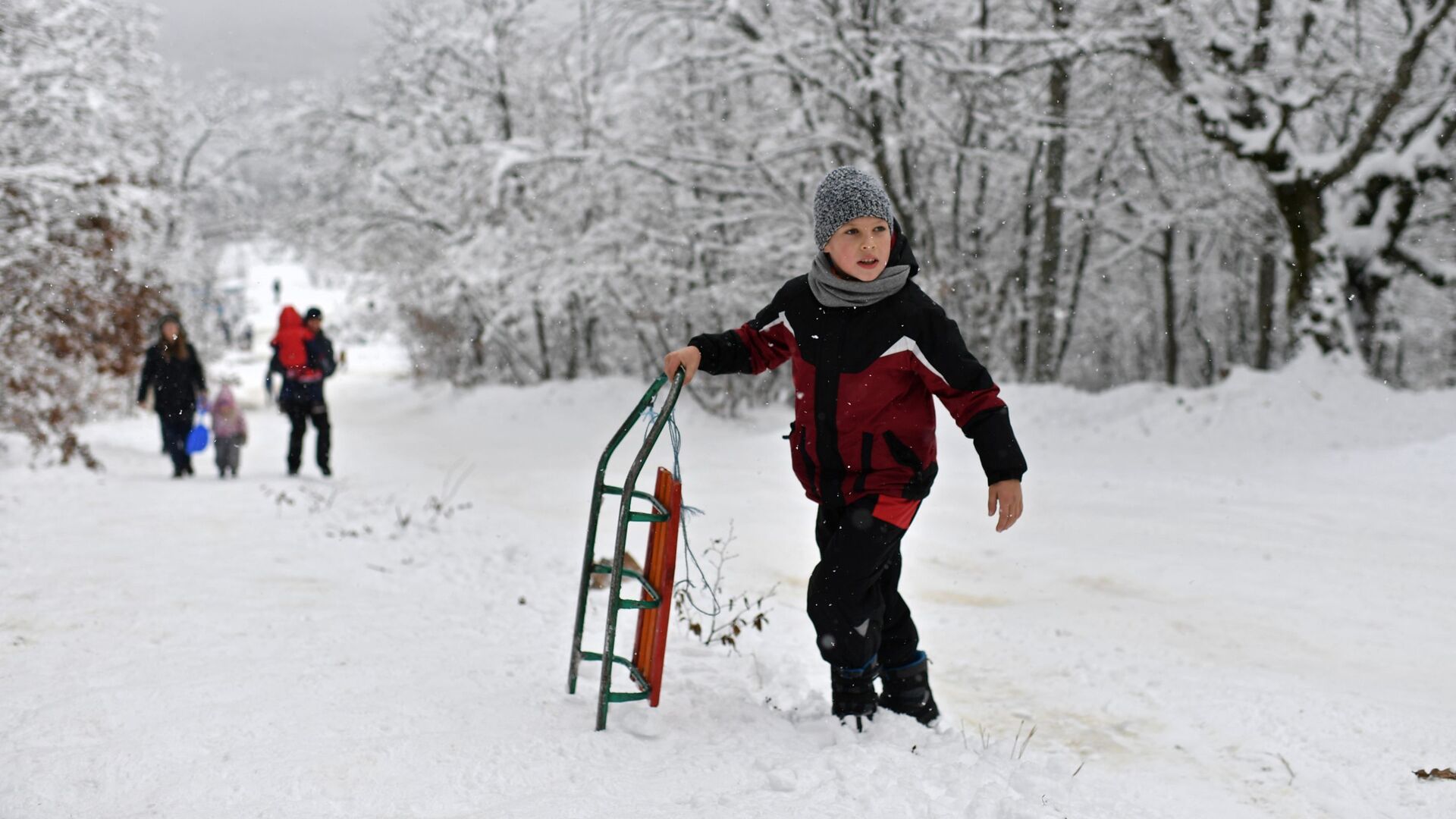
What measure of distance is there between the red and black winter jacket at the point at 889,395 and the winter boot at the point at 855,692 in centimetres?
52

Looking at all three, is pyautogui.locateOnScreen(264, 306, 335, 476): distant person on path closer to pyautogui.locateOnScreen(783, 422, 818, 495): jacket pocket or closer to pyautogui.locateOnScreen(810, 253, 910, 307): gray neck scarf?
pyautogui.locateOnScreen(783, 422, 818, 495): jacket pocket

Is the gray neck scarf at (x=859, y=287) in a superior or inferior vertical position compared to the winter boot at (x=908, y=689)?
superior

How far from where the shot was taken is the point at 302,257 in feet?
91.6

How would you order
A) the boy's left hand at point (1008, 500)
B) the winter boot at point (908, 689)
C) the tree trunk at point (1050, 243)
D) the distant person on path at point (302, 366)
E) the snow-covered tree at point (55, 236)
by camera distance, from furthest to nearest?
the tree trunk at point (1050, 243), the snow-covered tree at point (55, 236), the distant person on path at point (302, 366), the winter boot at point (908, 689), the boy's left hand at point (1008, 500)

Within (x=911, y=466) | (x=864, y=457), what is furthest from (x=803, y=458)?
(x=911, y=466)

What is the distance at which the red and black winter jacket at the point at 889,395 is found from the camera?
291 cm

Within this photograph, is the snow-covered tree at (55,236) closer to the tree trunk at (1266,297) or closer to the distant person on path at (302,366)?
the distant person on path at (302,366)

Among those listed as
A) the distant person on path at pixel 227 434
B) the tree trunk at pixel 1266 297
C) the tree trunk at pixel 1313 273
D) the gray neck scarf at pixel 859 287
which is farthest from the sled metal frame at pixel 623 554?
the tree trunk at pixel 1266 297

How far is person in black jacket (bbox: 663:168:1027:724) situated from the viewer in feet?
9.68

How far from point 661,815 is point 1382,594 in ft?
15.5

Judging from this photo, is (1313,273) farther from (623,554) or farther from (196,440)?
(196,440)

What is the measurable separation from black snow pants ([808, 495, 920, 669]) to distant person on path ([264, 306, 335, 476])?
7.32 m

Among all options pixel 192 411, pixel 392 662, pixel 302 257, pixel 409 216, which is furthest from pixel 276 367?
pixel 302 257

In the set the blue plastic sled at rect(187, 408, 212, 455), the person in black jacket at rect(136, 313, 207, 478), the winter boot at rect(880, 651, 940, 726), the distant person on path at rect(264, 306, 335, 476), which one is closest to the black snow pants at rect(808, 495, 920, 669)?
the winter boot at rect(880, 651, 940, 726)
